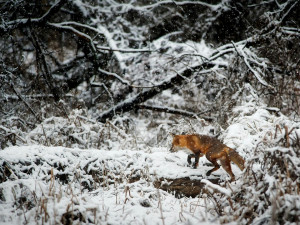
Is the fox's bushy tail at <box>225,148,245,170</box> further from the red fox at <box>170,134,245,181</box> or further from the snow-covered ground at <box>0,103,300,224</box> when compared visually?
the snow-covered ground at <box>0,103,300,224</box>

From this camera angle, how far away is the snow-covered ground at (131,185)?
92.8 inches

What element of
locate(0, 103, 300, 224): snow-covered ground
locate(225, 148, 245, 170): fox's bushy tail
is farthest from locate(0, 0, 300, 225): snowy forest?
locate(225, 148, 245, 170): fox's bushy tail

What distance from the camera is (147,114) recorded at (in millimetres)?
9547

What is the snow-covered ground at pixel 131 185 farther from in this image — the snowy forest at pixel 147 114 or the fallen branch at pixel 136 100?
the fallen branch at pixel 136 100

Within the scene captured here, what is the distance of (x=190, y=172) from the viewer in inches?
143

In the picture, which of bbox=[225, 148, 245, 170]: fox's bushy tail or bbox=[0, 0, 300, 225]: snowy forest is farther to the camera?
bbox=[225, 148, 245, 170]: fox's bushy tail

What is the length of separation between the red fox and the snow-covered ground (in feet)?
0.55

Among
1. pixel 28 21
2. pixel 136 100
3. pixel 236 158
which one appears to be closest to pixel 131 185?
pixel 236 158

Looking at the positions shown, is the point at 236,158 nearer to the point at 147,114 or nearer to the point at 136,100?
the point at 136,100

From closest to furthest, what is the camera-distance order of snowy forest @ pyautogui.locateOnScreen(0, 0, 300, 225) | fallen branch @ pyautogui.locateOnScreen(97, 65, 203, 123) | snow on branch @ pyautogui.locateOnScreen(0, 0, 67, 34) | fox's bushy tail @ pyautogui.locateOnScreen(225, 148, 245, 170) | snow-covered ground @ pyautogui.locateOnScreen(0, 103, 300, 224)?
snow-covered ground @ pyautogui.locateOnScreen(0, 103, 300, 224) → snowy forest @ pyautogui.locateOnScreen(0, 0, 300, 225) → fox's bushy tail @ pyautogui.locateOnScreen(225, 148, 245, 170) → snow on branch @ pyautogui.locateOnScreen(0, 0, 67, 34) → fallen branch @ pyautogui.locateOnScreen(97, 65, 203, 123)

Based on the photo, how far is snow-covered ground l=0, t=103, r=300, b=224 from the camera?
2.36 metres

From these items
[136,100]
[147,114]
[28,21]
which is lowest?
[147,114]

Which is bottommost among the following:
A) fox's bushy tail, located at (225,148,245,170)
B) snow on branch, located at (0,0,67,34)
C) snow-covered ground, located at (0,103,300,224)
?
snow-covered ground, located at (0,103,300,224)

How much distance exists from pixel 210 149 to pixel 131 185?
4.41ft
